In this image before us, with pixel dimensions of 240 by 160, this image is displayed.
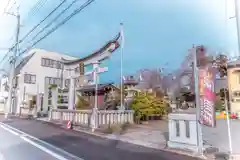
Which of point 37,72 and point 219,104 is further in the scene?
point 37,72

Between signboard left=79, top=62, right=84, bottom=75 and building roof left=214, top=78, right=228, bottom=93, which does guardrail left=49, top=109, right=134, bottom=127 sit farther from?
building roof left=214, top=78, right=228, bottom=93

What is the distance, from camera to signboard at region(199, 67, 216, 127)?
6.25m

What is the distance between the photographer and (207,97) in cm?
636

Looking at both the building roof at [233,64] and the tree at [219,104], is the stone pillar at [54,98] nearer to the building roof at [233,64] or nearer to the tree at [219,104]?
the tree at [219,104]

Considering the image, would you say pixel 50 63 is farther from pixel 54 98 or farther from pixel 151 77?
pixel 54 98

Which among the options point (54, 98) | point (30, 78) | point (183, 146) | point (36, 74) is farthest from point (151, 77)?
point (183, 146)

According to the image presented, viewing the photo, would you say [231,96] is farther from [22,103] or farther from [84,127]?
[22,103]

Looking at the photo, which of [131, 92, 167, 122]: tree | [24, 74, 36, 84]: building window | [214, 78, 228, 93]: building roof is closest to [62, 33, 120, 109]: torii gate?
[131, 92, 167, 122]: tree

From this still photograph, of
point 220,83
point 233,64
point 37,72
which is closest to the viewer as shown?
point 233,64

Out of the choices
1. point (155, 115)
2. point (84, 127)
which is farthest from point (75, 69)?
point (155, 115)

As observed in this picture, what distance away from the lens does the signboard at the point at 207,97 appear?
6.25 metres

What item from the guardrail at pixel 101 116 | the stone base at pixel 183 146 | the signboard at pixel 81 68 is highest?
the signboard at pixel 81 68

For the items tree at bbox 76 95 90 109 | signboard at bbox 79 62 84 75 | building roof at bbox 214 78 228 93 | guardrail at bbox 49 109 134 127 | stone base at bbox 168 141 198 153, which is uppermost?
signboard at bbox 79 62 84 75

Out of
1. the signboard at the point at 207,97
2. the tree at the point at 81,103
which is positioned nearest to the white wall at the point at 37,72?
the tree at the point at 81,103
